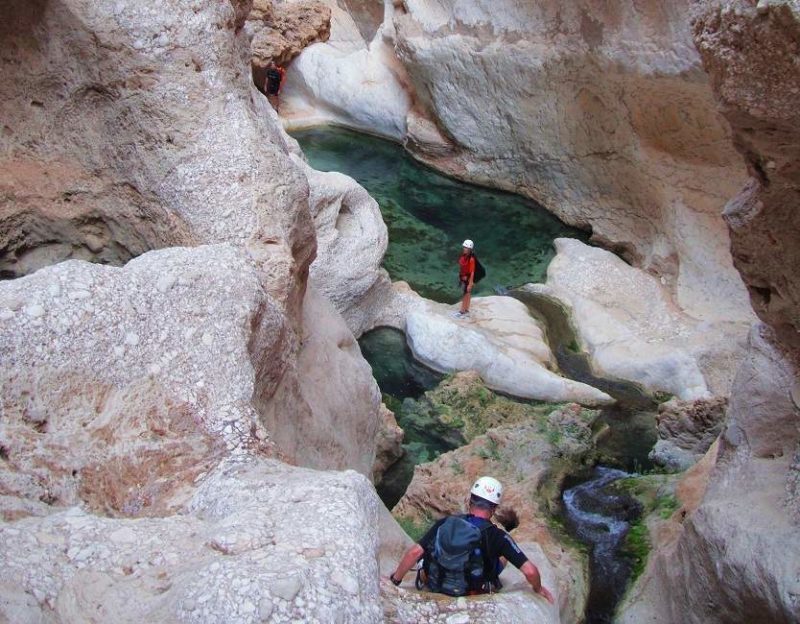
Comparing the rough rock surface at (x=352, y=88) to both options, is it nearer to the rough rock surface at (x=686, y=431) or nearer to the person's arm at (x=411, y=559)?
the rough rock surface at (x=686, y=431)

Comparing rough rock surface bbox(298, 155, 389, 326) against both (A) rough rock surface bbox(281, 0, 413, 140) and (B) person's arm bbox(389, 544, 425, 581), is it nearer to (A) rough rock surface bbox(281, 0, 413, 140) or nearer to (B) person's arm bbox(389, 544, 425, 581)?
(A) rough rock surface bbox(281, 0, 413, 140)

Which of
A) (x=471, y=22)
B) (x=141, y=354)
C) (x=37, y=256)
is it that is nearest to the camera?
(x=141, y=354)

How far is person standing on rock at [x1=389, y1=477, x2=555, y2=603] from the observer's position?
420cm

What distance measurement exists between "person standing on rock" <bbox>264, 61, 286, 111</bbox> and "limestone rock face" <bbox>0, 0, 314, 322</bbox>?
10614mm

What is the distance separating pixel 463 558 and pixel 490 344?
253 inches

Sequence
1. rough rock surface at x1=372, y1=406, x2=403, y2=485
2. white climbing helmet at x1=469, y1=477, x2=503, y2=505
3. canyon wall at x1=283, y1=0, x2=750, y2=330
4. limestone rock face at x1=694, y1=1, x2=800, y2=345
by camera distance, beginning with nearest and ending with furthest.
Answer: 1. limestone rock face at x1=694, y1=1, x2=800, y2=345
2. white climbing helmet at x1=469, y1=477, x2=503, y2=505
3. rough rock surface at x1=372, y1=406, x2=403, y2=485
4. canyon wall at x1=283, y1=0, x2=750, y2=330

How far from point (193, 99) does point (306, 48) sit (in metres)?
12.0

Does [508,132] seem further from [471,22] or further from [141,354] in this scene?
[141,354]

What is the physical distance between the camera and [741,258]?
17.1ft

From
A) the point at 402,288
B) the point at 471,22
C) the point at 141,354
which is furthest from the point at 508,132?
the point at 141,354

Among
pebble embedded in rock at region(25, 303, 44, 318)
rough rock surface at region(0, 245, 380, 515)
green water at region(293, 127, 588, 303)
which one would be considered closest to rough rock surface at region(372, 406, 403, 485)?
green water at region(293, 127, 588, 303)

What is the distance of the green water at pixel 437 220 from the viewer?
12.8 meters

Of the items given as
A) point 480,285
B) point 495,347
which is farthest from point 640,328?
point 480,285

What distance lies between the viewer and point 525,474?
7.97 metres
